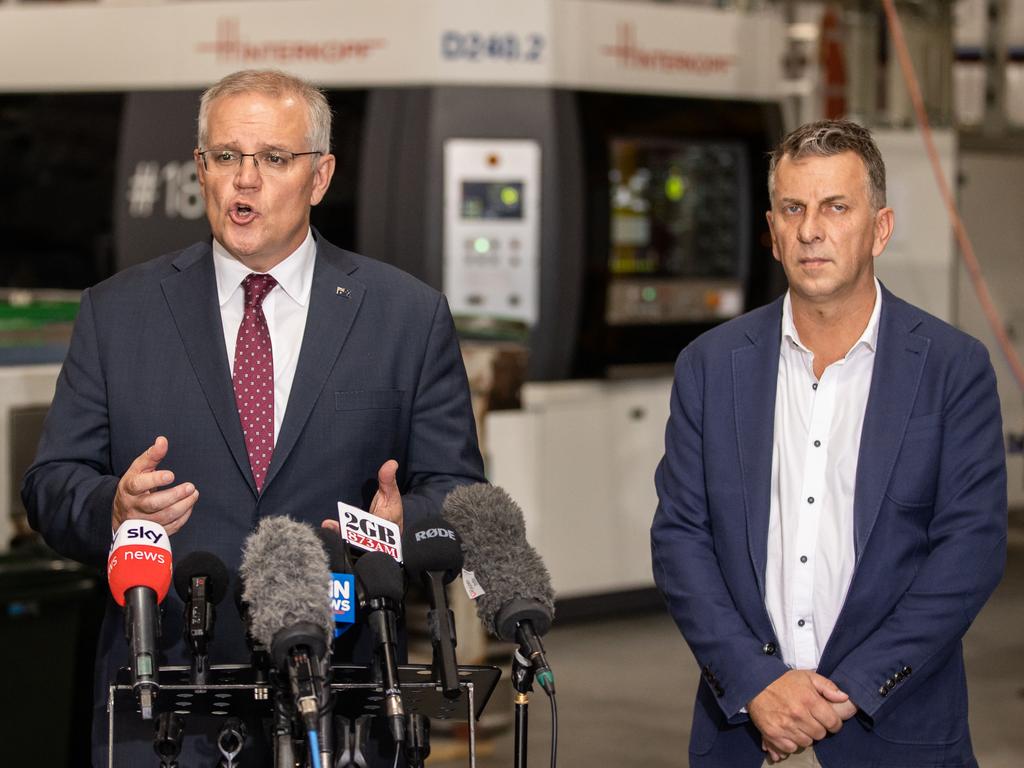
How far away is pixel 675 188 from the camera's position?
21.9ft

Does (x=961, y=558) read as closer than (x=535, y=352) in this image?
Yes

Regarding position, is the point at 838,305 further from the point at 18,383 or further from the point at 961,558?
the point at 18,383

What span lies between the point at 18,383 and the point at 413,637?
1564mm

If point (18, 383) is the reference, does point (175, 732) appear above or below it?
below

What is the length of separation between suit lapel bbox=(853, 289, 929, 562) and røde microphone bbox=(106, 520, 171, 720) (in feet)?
3.38

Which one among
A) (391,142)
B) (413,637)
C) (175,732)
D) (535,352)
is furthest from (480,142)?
(175,732)

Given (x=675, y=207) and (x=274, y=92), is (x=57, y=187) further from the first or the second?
(x=274, y=92)

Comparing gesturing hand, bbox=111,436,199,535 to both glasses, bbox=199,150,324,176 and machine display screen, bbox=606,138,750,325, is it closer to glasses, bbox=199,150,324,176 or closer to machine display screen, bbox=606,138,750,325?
glasses, bbox=199,150,324,176

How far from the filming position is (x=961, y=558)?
7.77 feet

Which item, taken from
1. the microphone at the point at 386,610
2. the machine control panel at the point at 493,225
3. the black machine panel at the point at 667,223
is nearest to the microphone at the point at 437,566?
the microphone at the point at 386,610

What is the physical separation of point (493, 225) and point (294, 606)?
174 inches

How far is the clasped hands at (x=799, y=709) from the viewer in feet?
7.68

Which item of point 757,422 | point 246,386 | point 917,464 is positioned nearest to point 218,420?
point 246,386

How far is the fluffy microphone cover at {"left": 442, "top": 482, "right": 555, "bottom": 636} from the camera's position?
2027 millimetres
